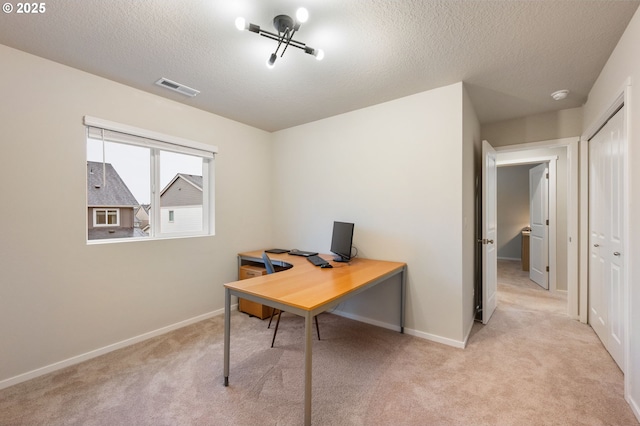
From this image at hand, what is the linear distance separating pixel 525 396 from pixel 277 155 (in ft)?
11.7

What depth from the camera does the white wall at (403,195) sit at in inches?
98.4

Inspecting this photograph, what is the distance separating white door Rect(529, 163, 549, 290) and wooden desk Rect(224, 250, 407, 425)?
3.11m

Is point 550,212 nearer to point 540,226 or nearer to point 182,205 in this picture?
point 540,226

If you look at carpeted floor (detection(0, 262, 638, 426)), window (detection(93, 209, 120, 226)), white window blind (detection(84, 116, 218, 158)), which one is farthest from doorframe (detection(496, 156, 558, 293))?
window (detection(93, 209, 120, 226))

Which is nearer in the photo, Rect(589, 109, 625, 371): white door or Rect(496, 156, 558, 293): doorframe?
Rect(589, 109, 625, 371): white door

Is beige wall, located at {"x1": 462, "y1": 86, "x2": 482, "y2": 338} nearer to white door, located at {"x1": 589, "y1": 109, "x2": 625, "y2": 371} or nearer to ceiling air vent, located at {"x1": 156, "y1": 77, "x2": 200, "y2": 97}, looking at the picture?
white door, located at {"x1": 589, "y1": 109, "x2": 625, "y2": 371}

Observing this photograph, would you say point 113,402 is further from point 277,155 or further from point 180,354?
point 277,155

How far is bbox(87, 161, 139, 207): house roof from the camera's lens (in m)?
2.41

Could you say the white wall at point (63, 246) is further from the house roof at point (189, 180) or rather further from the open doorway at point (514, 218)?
the open doorway at point (514, 218)

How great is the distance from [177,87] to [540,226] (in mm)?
5488

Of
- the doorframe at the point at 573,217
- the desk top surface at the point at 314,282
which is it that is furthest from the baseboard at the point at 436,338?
the doorframe at the point at 573,217

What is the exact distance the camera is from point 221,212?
3346mm

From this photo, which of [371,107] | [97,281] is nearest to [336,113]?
[371,107]

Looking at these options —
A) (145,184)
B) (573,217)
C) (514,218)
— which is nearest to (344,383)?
(145,184)
